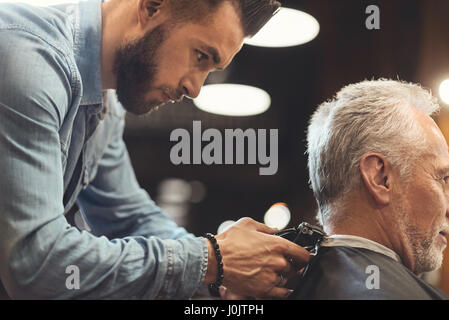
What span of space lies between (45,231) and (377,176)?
1.03 metres

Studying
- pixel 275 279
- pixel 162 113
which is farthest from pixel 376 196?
pixel 162 113

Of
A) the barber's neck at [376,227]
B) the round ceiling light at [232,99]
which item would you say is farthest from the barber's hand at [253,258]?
the round ceiling light at [232,99]

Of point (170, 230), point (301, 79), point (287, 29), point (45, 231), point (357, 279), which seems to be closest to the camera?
point (45, 231)

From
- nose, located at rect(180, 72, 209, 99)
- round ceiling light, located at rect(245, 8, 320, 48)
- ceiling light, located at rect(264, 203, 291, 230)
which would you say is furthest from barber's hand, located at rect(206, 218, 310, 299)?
ceiling light, located at rect(264, 203, 291, 230)

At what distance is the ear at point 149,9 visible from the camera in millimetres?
1636

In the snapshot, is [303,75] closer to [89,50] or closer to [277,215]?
[89,50]

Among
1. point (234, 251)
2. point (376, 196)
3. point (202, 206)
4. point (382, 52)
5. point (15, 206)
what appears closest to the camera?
point (15, 206)

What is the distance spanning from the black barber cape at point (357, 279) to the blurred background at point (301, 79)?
1.79 ft

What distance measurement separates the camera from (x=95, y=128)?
1.89 metres

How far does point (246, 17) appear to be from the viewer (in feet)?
5.56

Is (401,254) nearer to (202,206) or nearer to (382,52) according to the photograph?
(382,52)

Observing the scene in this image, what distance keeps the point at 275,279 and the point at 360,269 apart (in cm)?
Result: 26

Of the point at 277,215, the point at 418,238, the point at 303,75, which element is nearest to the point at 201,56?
the point at 418,238

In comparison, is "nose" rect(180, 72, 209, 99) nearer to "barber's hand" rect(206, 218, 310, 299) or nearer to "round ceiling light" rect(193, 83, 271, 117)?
"barber's hand" rect(206, 218, 310, 299)
